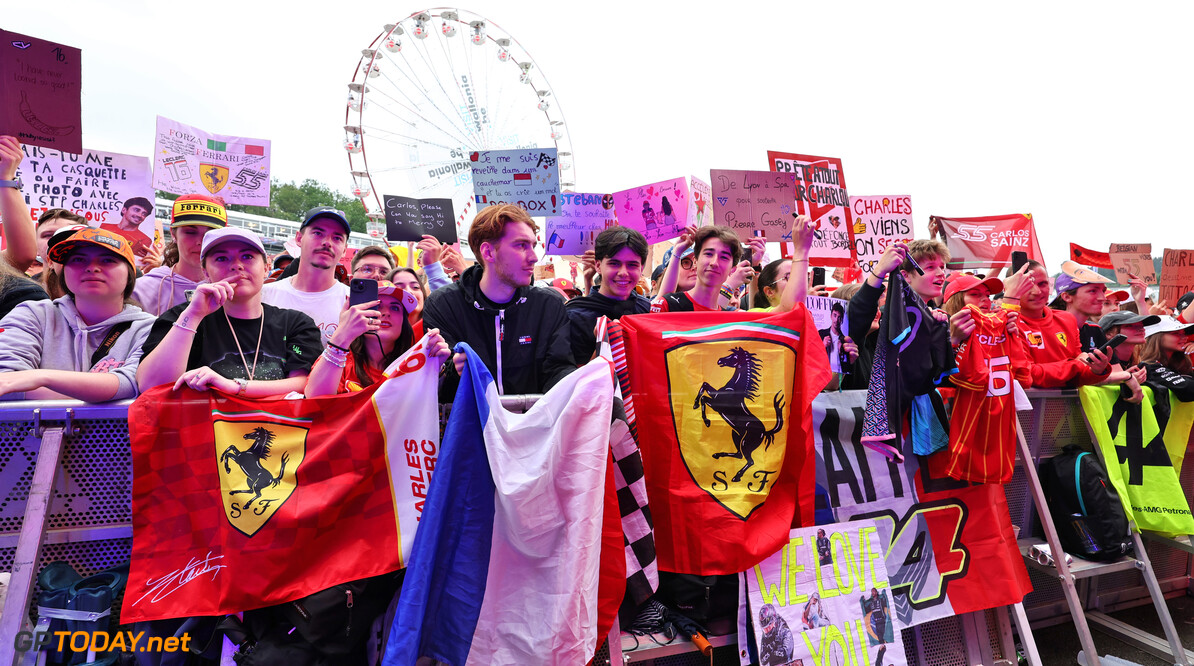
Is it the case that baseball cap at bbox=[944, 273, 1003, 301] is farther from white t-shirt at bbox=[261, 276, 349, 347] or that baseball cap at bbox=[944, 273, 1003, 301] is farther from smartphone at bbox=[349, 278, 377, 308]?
white t-shirt at bbox=[261, 276, 349, 347]

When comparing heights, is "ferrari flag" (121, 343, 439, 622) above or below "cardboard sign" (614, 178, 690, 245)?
below

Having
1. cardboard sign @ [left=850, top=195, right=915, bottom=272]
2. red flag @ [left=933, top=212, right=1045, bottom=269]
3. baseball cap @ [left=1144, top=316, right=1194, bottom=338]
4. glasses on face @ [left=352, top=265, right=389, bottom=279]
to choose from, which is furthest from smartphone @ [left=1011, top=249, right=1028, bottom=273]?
glasses on face @ [left=352, top=265, right=389, bottom=279]

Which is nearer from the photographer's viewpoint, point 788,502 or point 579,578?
point 579,578

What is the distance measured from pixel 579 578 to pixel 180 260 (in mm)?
3296

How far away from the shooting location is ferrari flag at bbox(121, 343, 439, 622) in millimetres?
2367

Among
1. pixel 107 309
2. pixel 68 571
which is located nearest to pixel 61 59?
pixel 107 309

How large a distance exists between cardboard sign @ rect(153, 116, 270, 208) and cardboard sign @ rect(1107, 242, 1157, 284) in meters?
10.0

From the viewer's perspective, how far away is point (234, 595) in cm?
236

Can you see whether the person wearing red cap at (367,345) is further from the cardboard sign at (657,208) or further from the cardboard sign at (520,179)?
the cardboard sign at (657,208)

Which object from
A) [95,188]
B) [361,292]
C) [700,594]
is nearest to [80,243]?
[361,292]

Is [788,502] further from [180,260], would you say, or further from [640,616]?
[180,260]

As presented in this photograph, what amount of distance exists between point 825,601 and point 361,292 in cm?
251

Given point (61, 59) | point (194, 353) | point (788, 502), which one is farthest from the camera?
point (61, 59)

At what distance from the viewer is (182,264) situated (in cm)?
396
